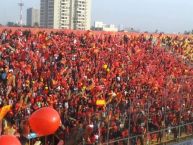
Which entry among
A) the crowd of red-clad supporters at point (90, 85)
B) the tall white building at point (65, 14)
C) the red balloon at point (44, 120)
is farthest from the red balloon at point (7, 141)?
the tall white building at point (65, 14)

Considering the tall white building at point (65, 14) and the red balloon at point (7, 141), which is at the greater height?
the tall white building at point (65, 14)

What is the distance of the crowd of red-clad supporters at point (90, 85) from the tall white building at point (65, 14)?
15.6 metres

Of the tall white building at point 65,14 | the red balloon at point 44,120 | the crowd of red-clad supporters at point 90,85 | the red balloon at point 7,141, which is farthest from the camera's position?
the tall white building at point 65,14

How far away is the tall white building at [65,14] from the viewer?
33.9 metres

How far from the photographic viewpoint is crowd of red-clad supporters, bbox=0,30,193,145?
10547 mm

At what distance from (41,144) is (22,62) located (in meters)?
4.39

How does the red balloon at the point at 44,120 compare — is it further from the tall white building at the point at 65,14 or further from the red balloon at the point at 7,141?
the tall white building at the point at 65,14

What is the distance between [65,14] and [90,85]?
22.1 metres

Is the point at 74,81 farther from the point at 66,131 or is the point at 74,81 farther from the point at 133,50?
the point at 133,50

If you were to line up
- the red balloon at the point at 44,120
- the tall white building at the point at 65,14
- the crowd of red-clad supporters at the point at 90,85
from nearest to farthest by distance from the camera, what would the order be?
1. the red balloon at the point at 44,120
2. the crowd of red-clad supporters at the point at 90,85
3. the tall white building at the point at 65,14

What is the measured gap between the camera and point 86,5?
36219mm

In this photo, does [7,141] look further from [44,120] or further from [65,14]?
[65,14]

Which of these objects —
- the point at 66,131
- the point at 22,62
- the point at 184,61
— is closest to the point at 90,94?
the point at 22,62

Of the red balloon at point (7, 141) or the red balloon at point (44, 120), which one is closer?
the red balloon at point (7, 141)
